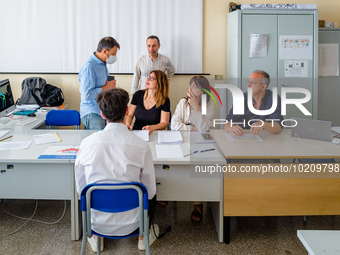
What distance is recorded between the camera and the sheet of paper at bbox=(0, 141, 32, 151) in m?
2.33

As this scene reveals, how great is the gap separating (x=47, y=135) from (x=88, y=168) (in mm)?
1176

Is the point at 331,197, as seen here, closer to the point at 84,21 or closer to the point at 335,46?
the point at 335,46

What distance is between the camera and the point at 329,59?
439cm

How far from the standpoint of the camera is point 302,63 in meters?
4.20

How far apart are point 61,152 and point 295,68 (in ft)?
10.8

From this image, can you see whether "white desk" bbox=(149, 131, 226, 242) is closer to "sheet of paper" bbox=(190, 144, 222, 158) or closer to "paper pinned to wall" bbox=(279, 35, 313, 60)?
"sheet of paper" bbox=(190, 144, 222, 158)

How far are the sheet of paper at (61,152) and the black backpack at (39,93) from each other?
6.82 feet

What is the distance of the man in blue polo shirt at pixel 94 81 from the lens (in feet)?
9.99

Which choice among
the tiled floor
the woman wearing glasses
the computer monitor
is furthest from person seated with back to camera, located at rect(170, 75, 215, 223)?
the computer monitor

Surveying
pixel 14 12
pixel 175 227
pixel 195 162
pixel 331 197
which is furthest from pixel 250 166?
pixel 14 12

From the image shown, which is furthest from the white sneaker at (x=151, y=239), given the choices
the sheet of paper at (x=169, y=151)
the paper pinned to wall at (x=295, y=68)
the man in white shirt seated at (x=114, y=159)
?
the paper pinned to wall at (x=295, y=68)

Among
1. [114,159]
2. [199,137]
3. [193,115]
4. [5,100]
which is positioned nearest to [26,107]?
[5,100]

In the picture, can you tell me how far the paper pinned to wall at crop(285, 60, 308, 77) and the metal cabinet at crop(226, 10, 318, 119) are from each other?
0.09ft

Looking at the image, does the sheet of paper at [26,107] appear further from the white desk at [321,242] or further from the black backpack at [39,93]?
the white desk at [321,242]
